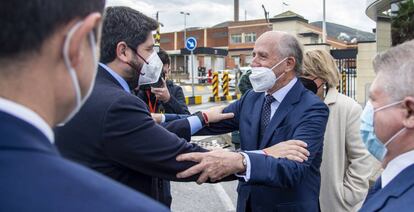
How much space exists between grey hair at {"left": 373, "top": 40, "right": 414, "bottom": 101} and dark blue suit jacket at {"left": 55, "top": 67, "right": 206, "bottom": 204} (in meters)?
0.93

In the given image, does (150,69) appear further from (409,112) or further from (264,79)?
(409,112)

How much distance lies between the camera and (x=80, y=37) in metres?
0.93

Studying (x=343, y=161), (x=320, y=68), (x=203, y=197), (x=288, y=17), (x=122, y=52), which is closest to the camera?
(x=122, y=52)

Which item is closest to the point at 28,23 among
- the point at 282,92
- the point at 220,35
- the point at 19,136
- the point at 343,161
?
the point at 19,136

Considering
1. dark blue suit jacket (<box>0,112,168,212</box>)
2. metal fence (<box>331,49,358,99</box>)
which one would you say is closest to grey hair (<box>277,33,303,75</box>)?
dark blue suit jacket (<box>0,112,168,212</box>)

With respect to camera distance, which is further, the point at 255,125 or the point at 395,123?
the point at 255,125

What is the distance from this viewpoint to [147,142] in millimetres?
1914

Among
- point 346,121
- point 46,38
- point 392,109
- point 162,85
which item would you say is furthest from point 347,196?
point 46,38

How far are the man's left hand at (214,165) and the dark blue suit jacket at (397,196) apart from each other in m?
0.67

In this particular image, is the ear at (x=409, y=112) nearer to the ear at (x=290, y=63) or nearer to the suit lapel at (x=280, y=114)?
the suit lapel at (x=280, y=114)

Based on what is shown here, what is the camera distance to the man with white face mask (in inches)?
65.0

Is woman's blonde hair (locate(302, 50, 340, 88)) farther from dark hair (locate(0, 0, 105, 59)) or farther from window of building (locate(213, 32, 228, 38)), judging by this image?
window of building (locate(213, 32, 228, 38))

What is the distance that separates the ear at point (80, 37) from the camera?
3.02 ft

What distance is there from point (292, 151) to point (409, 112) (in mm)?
747
